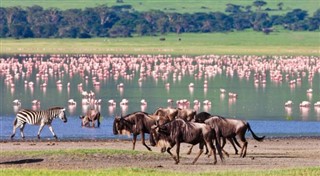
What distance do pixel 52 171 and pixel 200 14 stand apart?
12931 centimetres

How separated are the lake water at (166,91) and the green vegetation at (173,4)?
81.9 m

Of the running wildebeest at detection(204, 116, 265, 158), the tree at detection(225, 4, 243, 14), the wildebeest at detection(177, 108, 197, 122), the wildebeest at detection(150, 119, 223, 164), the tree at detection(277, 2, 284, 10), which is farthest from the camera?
the tree at detection(277, 2, 284, 10)

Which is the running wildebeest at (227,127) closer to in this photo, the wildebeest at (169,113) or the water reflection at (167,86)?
the wildebeest at (169,113)

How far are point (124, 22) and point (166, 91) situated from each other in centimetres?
8656

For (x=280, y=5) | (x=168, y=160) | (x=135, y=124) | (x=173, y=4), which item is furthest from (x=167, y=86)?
(x=280, y=5)

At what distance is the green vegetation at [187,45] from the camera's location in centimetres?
10662

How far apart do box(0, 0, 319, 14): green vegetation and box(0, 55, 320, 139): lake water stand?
269ft

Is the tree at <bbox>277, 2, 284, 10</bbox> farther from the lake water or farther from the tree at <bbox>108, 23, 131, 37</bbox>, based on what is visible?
the lake water

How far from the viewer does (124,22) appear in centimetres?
13675

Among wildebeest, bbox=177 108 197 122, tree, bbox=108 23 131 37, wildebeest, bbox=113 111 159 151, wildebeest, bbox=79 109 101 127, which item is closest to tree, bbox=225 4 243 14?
tree, bbox=108 23 131 37

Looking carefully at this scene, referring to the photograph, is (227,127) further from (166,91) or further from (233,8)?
(233,8)

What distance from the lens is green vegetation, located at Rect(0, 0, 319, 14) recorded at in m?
164

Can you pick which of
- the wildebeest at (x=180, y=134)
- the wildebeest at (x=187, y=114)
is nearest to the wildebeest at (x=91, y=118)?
the wildebeest at (x=187, y=114)

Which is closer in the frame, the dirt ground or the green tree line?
the dirt ground
